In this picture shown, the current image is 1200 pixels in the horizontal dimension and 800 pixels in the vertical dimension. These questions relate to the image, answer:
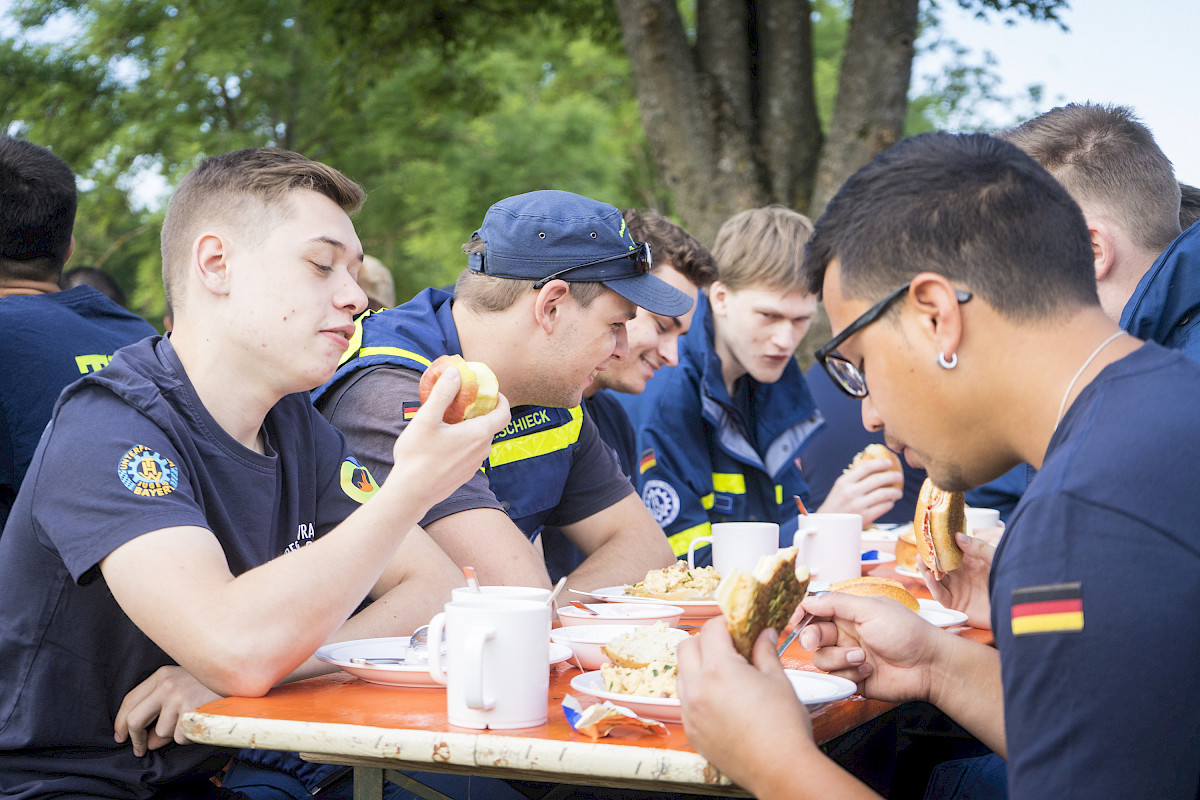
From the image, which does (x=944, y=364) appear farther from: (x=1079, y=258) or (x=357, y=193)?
(x=357, y=193)

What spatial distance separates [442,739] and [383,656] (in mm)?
528

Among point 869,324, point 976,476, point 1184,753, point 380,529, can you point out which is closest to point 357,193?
point 380,529

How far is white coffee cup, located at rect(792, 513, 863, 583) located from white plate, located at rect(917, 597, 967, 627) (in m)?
0.55

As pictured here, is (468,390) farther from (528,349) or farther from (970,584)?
(970,584)

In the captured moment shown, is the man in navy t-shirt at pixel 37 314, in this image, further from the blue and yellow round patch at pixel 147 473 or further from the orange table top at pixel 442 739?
the orange table top at pixel 442 739

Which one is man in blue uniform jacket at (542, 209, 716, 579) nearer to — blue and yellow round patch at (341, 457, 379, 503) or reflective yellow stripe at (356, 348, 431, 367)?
reflective yellow stripe at (356, 348, 431, 367)

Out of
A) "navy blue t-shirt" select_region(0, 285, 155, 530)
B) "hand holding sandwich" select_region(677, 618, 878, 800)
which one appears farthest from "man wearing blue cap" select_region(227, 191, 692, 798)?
"hand holding sandwich" select_region(677, 618, 878, 800)

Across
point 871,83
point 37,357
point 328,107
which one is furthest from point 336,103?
point 37,357

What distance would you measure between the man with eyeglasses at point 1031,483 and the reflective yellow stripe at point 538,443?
1579mm

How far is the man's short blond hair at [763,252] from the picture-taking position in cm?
496

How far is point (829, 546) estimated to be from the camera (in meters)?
3.27

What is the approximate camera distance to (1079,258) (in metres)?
1.64

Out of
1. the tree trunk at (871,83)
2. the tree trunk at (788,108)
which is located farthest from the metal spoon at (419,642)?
the tree trunk at (788,108)

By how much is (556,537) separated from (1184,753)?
9.84ft
